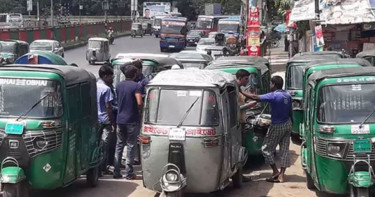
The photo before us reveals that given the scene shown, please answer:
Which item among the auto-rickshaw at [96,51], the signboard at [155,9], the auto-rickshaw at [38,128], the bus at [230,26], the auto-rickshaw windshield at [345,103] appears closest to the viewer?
the auto-rickshaw at [38,128]

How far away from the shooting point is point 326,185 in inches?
352

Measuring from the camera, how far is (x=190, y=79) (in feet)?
30.7

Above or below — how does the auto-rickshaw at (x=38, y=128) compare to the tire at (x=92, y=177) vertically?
above

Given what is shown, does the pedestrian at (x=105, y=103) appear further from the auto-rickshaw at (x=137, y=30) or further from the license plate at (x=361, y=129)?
the auto-rickshaw at (x=137, y=30)

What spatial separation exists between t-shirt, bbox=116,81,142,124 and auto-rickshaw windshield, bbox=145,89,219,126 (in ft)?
5.27

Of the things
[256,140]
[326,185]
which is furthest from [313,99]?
[256,140]

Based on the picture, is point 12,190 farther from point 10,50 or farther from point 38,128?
point 10,50

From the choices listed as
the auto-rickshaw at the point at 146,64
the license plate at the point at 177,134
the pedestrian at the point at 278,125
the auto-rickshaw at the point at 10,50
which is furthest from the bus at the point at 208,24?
the license plate at the point at 177,134

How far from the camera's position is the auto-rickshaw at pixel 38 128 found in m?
8.86

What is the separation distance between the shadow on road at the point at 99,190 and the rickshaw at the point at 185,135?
137 cm

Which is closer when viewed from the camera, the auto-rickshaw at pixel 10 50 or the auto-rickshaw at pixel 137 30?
the auto-rickshaw at pixel 10 50

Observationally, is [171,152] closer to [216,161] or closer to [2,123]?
[216,161]

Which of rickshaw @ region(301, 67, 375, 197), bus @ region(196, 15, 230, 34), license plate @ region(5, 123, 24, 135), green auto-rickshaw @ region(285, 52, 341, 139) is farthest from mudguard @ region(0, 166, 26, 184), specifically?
bus @ region(196, 15, 230, 34)

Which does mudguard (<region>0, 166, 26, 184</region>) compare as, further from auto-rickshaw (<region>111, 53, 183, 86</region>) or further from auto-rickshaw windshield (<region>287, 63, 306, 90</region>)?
auto-rickshaw windshield (<region>287, 63, 306, 90</region>)
